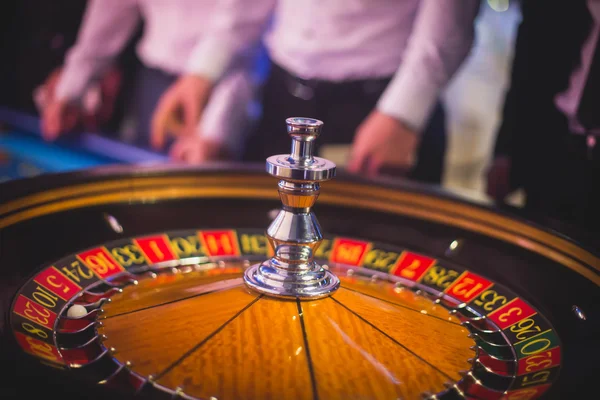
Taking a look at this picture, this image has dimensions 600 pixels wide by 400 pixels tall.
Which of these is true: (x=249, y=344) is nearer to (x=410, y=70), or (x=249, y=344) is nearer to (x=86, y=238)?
(x=86, y=238)

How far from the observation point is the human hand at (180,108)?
316 cm

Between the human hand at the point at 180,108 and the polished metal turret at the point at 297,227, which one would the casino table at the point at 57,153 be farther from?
the polished metal turret at the point at 297,227

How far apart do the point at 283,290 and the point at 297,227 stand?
Answer: 13 cm

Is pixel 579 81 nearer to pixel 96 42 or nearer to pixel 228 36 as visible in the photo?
pixel 228 36

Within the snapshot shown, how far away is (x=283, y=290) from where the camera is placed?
0.94 meters

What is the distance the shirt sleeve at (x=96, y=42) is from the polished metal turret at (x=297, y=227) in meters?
2.90

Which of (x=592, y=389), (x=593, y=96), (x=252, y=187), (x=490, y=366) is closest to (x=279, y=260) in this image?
(x=490, y=366)

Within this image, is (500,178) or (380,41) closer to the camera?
(500,178)

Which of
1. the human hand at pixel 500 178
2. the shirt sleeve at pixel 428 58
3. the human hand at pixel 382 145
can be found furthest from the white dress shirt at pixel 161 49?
the human hand at pixel 500 178

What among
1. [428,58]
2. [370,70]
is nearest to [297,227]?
[428,58]

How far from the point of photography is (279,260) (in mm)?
1014

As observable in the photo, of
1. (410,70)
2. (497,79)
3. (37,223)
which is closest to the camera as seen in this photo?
(37,223)

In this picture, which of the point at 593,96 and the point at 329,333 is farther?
the point at 593,96

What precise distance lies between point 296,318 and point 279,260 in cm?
16
